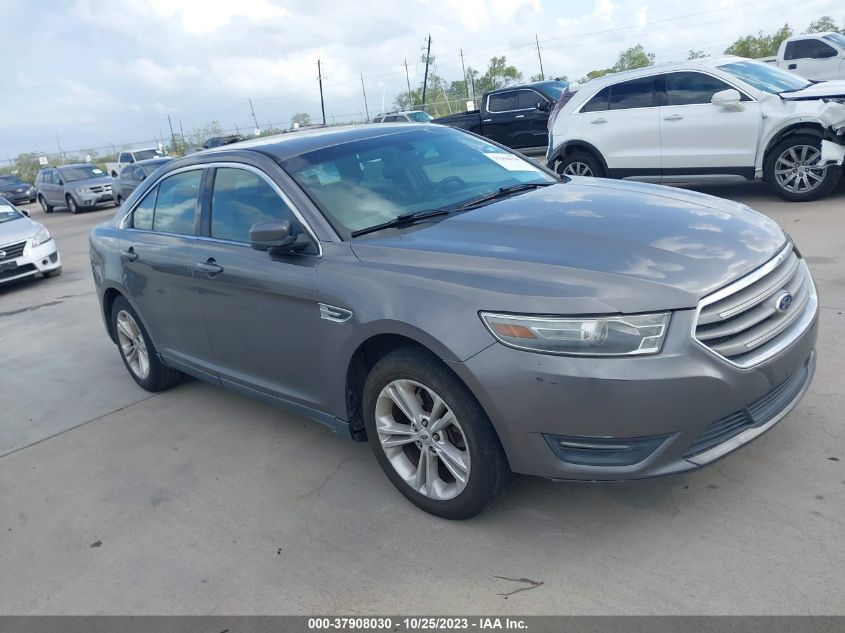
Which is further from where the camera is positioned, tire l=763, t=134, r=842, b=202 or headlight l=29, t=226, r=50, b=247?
headlight l=29, t=226, r=50, b=247

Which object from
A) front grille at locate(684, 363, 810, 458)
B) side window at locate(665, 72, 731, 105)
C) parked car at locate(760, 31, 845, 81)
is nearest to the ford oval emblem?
front grille at locate(684, 363, 810, 458)

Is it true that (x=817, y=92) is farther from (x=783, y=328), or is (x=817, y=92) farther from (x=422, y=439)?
(x=422, y=439)

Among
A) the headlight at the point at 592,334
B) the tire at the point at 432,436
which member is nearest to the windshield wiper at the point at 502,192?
the tire at the point at 432,436

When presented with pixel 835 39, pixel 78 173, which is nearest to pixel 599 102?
pixel 835 39

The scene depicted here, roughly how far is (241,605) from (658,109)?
→ 8.53 m

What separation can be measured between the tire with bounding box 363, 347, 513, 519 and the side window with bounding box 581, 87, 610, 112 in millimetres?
7929

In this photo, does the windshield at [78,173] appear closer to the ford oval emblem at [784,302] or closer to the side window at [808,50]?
the side window at [808,50]

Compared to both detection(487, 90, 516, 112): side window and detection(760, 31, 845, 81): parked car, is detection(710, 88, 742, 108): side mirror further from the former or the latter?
detection(760, 31, 845, 81): parked car

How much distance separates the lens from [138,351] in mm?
5461

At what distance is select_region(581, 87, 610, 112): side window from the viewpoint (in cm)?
1002

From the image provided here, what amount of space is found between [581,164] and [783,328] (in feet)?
25.6

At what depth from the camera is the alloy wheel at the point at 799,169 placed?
858 centimetres
